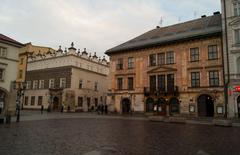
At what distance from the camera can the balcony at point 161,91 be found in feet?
105

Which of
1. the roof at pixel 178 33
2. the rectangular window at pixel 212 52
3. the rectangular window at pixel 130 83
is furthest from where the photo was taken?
the rectangular window at pixel 130 83

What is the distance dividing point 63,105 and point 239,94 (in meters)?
32.0

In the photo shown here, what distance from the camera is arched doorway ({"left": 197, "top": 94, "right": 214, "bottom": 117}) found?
2988 cm

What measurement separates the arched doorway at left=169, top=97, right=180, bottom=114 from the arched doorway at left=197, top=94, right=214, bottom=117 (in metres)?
3.32

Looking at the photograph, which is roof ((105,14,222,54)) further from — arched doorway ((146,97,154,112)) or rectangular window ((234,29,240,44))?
arched doorway ((146,97,154,112))

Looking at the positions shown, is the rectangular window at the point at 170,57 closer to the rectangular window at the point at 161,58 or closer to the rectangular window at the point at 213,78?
the rectangular window at the point at 161,58

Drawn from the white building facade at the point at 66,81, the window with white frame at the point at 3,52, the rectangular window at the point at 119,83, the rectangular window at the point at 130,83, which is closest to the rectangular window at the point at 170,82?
the rectangular window at the point at 130,83

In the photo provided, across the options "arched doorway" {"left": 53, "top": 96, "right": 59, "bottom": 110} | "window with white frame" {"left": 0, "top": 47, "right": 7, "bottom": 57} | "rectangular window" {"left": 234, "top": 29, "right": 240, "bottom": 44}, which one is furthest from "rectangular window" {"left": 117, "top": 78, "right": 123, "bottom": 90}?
"rectangular window" {"left": 234, "top": 29, "right": 240, "bottom": 44}

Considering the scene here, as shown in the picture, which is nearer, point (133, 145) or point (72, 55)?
point (133, 145)

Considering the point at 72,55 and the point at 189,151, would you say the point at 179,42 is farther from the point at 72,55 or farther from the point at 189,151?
the point at 189,151

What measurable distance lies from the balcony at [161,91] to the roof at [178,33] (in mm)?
7464

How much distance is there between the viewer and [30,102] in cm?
5116

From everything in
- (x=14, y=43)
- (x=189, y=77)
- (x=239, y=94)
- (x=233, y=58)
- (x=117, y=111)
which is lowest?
(x=117, y=111)

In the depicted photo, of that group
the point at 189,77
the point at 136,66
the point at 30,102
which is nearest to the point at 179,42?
the point at 189,77
